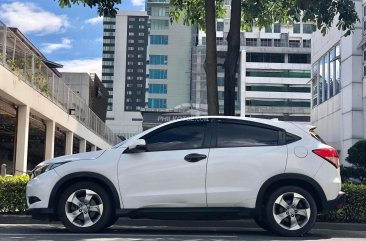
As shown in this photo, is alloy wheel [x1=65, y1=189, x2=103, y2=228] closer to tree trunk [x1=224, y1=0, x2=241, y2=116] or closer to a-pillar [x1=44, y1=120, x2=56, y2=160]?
tree trunk [x1=224, y1=0, x2=241, y2=116]

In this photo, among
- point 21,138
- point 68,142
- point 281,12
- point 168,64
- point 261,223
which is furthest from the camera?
point 168,64

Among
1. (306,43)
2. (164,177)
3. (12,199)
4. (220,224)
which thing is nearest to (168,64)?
(306,43)

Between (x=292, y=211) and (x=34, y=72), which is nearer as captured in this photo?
(x=292, y=211)

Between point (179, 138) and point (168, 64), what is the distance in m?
100

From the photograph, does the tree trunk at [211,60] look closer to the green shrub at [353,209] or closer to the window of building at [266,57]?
the green shrub at [353,209]

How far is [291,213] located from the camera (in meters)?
7.84

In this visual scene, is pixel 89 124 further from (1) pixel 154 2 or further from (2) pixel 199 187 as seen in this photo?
(1) pixel 154 2

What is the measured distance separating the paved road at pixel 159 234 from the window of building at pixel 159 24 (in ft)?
331

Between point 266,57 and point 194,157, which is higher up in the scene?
point 266,57

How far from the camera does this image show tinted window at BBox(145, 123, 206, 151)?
7957 mm

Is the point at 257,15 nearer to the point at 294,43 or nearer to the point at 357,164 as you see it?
the point at 357,164

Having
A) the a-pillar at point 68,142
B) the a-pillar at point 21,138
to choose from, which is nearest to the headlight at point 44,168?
the a-pillar at point 21,138

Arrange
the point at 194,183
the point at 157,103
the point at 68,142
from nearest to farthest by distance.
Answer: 1. the point at 194,183
2. the point at 68,142
3. the point at 157,103

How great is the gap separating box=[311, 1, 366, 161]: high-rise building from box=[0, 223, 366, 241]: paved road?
2021cm
